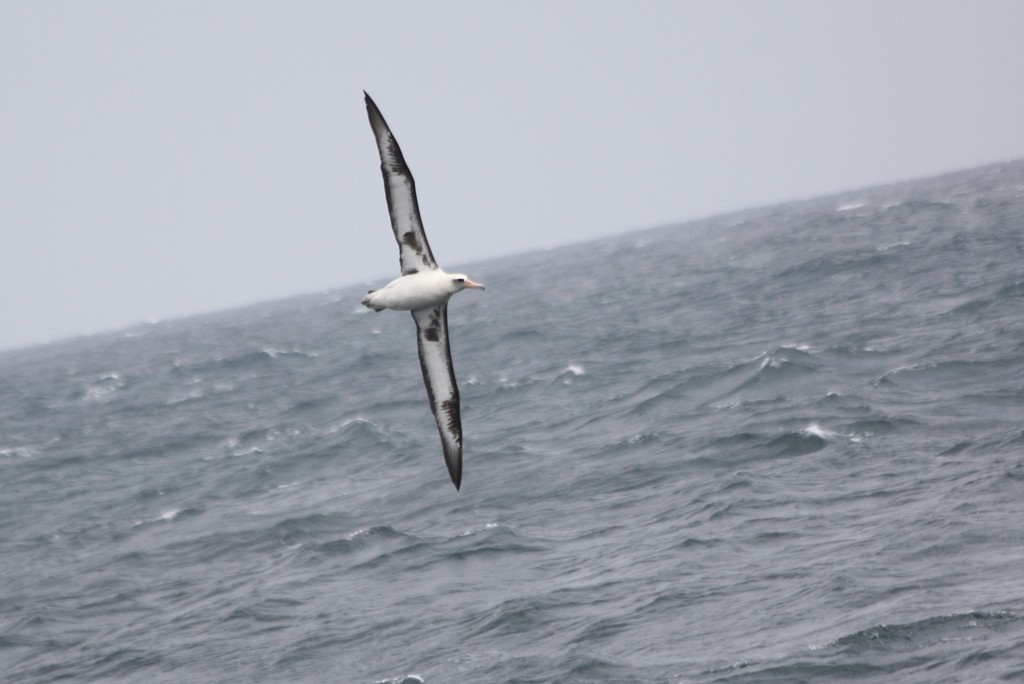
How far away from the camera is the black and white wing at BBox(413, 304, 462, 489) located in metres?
15.0

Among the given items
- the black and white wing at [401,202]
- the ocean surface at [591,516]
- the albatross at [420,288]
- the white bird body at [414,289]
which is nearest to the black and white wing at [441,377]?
the albatross at [420,288]

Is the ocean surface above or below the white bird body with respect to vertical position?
below

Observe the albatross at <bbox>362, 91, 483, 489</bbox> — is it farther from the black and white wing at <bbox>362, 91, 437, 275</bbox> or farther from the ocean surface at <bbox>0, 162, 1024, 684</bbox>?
the ocean surface at <bbox>0, 162, 1024, 684</bbox>

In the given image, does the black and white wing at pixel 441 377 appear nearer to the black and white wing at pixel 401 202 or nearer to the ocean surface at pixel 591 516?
the black and white wing at pixel 401 202

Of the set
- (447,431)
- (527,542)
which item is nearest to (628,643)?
(447,431)

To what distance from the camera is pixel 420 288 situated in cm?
1407

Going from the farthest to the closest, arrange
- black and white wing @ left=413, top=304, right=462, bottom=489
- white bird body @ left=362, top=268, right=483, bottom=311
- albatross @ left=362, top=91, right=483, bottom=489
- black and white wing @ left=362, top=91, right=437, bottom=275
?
1. black and white wing @ left=413, top=304, right=462, bottom=489
2. white bird body @ left=362, top=268, right=483, bottom=311
3. albatross @ left=362, top=91, right=483, bottom=489
4. black and white wing @ left=362, top=91, right=437, bottom=275

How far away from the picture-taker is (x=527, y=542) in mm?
20672

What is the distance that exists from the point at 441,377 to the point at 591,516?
22.5ft

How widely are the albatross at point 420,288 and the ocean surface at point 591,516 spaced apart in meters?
3.44

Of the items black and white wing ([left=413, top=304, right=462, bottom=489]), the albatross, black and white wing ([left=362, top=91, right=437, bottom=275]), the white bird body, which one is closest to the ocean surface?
black and white wing ([left=413, top=304, right=462, bottom=489])

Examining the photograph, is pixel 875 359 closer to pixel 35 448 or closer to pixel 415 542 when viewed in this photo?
pixel 415 542

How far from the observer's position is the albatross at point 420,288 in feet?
43.0

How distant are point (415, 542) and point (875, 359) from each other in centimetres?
1329
